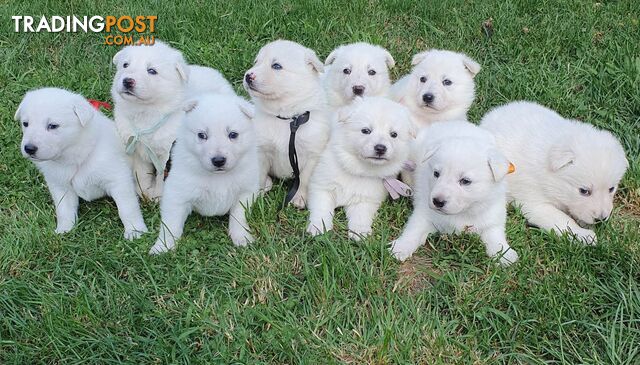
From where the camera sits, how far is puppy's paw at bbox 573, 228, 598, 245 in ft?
13.5

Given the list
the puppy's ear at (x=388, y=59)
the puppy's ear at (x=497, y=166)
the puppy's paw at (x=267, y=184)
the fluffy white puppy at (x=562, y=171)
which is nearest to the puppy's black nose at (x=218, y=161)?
the puppy's paw at (x=267, y=184)

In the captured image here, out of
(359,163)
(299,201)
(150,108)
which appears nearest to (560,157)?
(359,163)

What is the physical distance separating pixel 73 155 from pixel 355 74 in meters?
2.20

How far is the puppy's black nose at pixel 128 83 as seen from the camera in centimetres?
459

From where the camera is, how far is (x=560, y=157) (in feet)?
14.4

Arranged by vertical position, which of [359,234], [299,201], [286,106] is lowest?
[299,201]

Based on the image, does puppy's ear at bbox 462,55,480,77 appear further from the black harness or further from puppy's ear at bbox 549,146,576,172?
the black harness

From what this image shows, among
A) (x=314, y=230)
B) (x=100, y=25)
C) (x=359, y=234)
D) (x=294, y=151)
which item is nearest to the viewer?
(x=359, y=234)

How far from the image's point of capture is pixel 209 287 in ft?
12.5

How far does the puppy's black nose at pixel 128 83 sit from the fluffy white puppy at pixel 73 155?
12.4 inches

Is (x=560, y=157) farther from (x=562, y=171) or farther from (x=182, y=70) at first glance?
(x=182, y=70)

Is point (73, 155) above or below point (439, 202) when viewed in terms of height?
below

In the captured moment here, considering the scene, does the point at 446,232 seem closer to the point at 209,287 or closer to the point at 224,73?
the point at 209,287

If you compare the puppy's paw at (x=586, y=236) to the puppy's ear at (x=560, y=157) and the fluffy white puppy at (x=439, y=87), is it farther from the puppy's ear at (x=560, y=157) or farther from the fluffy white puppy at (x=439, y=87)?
the fluffy white puppy at (x=439, y=87)
